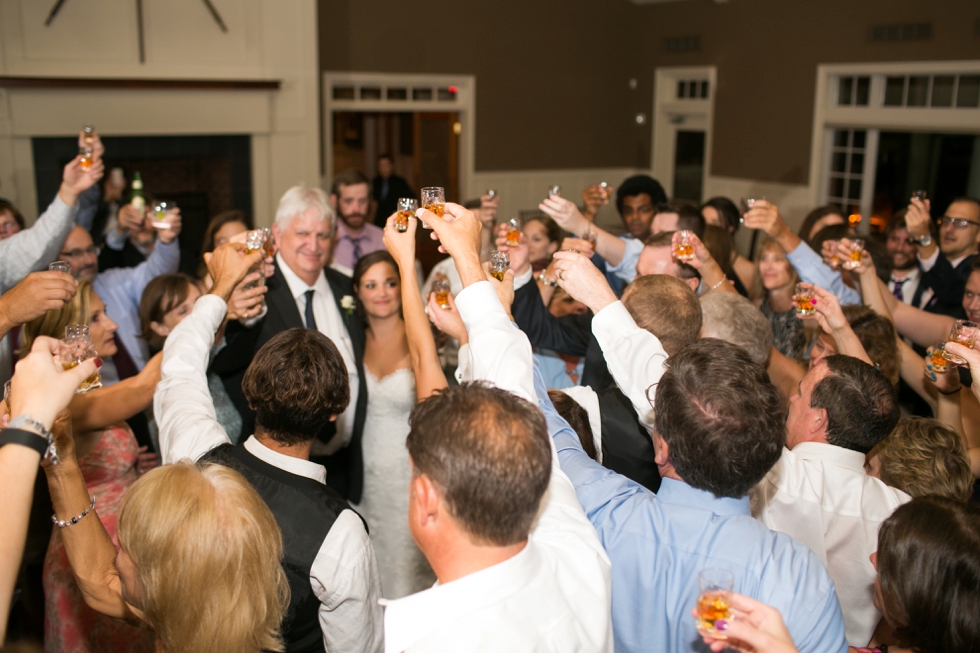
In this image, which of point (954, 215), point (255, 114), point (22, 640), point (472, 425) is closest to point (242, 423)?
point (22, 640)

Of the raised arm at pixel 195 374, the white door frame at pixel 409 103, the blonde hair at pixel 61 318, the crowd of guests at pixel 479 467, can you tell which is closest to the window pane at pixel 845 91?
the white door frame at pixel 409 103

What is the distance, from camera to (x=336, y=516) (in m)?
1.74

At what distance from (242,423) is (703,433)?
190 cm

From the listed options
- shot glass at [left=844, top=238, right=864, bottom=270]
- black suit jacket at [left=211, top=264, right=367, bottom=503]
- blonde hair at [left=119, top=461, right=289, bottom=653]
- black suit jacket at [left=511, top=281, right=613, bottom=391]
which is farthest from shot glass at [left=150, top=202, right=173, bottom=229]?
shot glass at [left=844, top=238, right=864, bottom=270]

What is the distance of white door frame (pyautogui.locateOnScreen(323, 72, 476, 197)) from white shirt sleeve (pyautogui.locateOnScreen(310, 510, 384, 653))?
699 cm

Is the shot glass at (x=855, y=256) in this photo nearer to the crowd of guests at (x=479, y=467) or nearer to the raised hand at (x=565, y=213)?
the crowd of guests at (x=479, y=467)

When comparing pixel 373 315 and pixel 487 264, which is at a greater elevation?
pixel 487 264

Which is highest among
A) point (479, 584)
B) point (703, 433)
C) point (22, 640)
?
point (703, 433)

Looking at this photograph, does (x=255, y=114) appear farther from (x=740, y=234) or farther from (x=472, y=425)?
(x=472, y=425)

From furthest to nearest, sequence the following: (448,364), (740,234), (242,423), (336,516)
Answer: (740,234) → (448,364) → (242,423) → (336,516)

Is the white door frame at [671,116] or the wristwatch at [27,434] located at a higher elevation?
the white door frame at [671,116]

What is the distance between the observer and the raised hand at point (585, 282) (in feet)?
6.35

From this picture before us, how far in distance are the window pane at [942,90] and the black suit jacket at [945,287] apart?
3.84m

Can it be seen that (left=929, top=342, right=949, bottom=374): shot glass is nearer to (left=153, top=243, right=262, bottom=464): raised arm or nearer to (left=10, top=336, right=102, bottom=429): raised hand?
(left=153, top=243, right=262, bottom=464): raised arm
